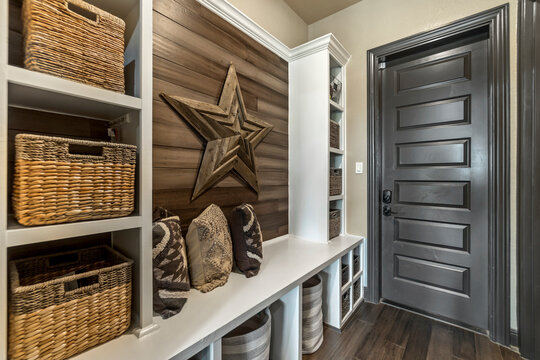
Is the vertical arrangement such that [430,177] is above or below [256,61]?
below

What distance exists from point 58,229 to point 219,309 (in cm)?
70

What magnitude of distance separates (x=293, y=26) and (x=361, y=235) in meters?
2.21

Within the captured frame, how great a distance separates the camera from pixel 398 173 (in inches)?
86.1

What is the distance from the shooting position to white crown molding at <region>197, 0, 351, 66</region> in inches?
64.1

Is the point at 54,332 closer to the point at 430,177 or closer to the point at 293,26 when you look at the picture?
the point at 430,177

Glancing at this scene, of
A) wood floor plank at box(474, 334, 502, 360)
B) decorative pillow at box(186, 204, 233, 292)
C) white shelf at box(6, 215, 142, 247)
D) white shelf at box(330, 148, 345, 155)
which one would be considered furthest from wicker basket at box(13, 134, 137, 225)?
wood floor plank at box(474, 334, 502, 360)

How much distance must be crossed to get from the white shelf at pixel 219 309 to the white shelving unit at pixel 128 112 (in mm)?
76

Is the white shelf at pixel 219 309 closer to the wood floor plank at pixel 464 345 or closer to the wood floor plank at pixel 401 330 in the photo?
the wood floor plank at pixel 401 330

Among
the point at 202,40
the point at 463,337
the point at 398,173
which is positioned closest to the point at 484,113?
the point at 398,173

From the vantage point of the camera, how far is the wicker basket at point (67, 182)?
688 millimetres

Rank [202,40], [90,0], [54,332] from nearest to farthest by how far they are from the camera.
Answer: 1. [54,332]
2. [90,0]
3. [202,40]

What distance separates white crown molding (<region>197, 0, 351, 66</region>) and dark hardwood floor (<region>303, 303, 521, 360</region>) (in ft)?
7.60

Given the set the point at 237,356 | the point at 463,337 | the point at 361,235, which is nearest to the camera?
the point at 237,356

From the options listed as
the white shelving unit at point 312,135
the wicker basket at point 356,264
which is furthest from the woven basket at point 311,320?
the wicker basket at point 356,264
